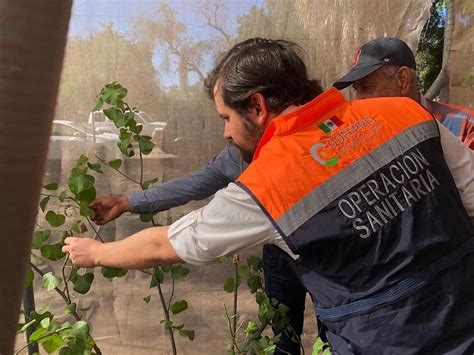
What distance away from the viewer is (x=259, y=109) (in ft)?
5.11

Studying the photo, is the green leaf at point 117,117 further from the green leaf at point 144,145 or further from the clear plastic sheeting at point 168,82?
the clear plastic sheeting at point 168,82

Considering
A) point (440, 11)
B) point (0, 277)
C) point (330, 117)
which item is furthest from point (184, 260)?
point (440, 11)

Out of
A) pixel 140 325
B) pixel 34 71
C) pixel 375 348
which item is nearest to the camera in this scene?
pixel 34 71

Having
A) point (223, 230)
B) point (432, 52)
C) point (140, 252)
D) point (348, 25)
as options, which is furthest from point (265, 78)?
point (432, 52)

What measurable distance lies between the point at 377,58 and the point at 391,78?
10 centimetres

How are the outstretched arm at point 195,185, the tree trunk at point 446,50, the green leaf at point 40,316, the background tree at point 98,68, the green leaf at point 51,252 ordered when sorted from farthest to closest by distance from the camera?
the tree trunk at point 446,50
the background tree at point 98,68
the outstretched arm at point 195,185
the green leaf at point 51,252
the green leaf at point 40,316

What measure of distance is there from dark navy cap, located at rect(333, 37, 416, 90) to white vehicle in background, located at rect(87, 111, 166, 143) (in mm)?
803

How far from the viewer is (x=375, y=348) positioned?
→ 4.73 feet

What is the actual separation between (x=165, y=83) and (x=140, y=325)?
1.13 meters

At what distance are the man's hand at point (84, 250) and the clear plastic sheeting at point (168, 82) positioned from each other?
0.82 meters

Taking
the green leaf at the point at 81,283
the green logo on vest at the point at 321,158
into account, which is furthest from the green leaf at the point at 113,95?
the green logo on vest at the point at 321,158

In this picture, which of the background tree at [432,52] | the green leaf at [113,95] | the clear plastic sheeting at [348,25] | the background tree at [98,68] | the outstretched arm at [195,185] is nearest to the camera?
the green leaf at [113,95]

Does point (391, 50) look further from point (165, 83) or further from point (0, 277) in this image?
point (0, 277)

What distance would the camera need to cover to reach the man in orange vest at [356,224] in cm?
136
